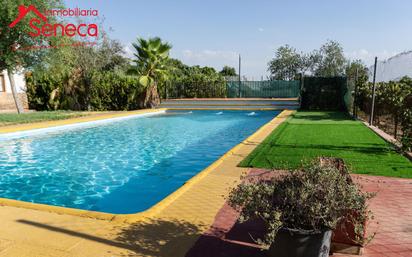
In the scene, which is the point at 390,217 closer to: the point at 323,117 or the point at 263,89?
the point at 323,117

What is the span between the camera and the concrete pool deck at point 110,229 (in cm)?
370

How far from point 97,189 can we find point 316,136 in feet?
25.3

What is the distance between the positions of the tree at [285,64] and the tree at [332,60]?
3.08 metres

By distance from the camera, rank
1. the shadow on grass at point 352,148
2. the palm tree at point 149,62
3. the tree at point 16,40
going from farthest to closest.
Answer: the palm tree at point 149,62 < the tree at point 16,40 < the shadow on grass at point 352,148

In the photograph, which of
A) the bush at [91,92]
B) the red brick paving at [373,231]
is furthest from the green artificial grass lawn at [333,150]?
the bush at [91,92]

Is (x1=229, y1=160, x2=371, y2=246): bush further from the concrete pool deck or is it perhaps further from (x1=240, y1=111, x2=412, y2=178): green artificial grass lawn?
(x1=240, y1=111, x2=412, y2=178): green artificial grass lawn

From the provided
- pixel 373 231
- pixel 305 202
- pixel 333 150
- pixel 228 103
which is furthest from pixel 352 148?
pixel 228 103

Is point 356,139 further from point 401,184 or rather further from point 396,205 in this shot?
point 396,205

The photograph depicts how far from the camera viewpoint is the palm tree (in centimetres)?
2502

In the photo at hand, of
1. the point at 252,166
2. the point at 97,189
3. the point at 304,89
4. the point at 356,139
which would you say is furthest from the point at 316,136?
the point at 304,89

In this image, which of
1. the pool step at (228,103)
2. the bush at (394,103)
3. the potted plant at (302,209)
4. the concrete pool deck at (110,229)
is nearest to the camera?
the potted plant at (302,209)

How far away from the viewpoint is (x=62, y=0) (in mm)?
19203
